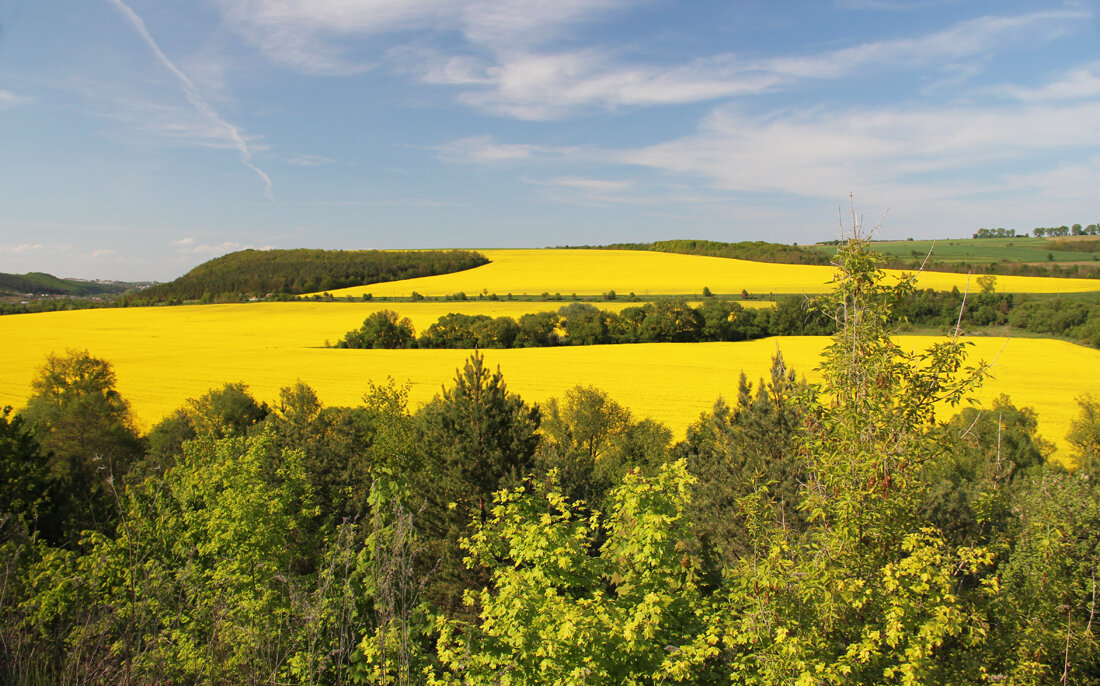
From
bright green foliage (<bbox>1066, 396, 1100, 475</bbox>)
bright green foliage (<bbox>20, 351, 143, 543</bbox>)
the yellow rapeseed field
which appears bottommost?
bright green foliage (<bbox>1066, 396, 1100, 475</bbox>)

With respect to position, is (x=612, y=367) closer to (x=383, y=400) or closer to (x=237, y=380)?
(x=383, y=400)

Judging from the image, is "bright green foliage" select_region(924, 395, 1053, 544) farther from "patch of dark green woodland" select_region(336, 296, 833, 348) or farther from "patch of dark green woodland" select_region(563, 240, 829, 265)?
"patch of dark green woodland" select_region(563, 240, 829, 265)

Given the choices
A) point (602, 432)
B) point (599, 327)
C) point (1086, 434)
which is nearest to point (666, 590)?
point (602, 432)

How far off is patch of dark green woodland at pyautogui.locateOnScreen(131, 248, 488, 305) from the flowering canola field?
67.8 ft

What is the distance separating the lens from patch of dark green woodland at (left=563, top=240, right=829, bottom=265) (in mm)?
84625

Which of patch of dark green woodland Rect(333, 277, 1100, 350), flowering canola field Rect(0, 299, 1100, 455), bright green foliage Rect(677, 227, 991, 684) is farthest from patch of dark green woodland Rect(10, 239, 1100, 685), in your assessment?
patch of dark green woodland Rect(333, 277, 1100, 350)

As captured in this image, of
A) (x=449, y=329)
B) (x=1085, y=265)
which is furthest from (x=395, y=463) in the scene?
(x=1085, y=265)

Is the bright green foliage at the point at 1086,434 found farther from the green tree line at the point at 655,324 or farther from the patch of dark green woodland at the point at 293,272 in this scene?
the patch of dark green woodland at the point at 293,272

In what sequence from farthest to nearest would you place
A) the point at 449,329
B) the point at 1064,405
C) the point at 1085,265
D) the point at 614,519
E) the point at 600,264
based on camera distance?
the point at 600,264
the point at 1085,265
the point at 449,329
the point at 1064,405
the point at 614,519

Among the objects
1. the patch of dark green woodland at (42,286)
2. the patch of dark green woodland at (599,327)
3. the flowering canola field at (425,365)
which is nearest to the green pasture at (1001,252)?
the patch of dark green woodland at (599,327)

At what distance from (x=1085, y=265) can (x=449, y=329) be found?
72.7 metres

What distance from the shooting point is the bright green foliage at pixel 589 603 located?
17.6 ft

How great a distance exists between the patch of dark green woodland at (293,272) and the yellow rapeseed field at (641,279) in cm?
378

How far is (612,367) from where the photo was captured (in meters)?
39.5
